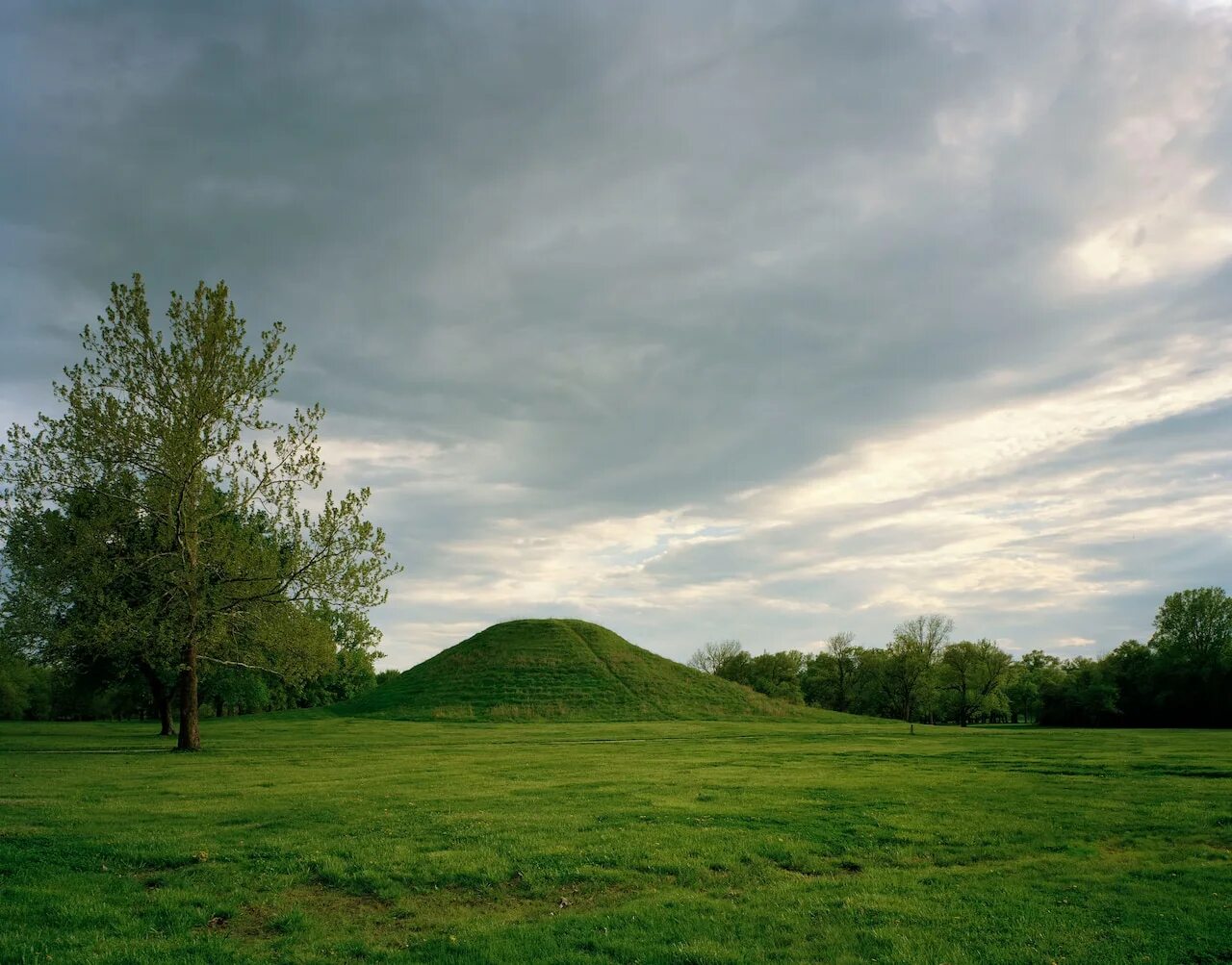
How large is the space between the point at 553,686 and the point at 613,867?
86.3 metres

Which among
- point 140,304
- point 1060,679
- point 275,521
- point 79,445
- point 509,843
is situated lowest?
point 1060,679

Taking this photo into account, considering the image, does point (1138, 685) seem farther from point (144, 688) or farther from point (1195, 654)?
point (144, 688)

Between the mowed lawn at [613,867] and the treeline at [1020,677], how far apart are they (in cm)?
10033

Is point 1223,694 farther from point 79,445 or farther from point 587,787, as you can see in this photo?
point 79,445

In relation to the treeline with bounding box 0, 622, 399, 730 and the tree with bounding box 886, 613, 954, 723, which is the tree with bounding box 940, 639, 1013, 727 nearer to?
the tree with bounding box 886, 613, 954, 723

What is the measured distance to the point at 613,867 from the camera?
51.6 ft

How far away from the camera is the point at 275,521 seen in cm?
4309

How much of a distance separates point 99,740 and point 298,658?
19.0m

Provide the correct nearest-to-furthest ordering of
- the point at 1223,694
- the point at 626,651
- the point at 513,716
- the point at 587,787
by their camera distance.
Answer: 1. the point at 587,787
2. the point at 513,716
3. the point at 1223,694
4. the point at 626,651

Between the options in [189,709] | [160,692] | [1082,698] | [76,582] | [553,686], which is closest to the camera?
[76,582]

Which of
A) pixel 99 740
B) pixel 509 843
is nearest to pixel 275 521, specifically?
pixel 99 740

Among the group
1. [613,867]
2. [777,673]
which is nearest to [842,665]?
[777,673]

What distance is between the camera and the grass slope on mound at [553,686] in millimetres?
91625

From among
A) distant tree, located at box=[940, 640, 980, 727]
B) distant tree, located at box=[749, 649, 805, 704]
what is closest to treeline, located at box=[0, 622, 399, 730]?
distant tree, located at box=[749, 649, 805, 704]
